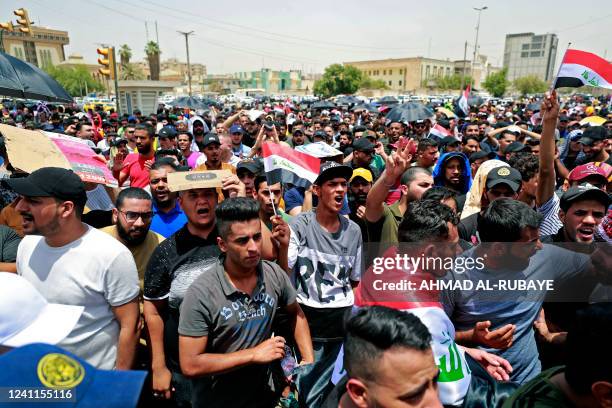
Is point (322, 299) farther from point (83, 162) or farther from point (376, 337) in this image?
point (83, 162)

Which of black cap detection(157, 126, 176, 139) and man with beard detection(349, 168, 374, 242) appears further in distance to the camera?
black cap detection(157, 126, 176, 139)

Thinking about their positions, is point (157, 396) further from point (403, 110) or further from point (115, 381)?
point (403, 110)

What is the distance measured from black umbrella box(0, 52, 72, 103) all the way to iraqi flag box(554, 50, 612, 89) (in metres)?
6.70

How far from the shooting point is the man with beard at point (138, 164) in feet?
19.0

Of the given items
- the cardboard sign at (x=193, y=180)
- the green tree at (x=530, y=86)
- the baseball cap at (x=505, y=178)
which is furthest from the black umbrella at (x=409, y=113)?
the green tree at (x=530, y=86)

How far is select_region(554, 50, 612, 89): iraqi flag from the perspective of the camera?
176 inches

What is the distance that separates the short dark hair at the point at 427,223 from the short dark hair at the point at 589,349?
34.7 inches

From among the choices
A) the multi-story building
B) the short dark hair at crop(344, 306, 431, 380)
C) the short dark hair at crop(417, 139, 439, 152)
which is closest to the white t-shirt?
the short dark hair at crop(344, 306, 431, 380)

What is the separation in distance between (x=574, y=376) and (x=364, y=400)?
2.56ft

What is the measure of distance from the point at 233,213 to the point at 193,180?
0.78 m

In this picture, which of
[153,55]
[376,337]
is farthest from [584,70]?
[153,55]

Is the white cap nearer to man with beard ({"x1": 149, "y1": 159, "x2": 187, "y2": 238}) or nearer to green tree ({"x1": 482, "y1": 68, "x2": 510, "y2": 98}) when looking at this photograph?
man with beard ({"x1": 149, "y1": 159, "x2": 187, "y2": 238})

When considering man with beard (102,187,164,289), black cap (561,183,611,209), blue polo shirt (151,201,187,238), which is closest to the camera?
black cap (561,183,611,209)

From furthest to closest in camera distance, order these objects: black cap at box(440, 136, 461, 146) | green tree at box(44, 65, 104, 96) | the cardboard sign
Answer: green tree at box(44, 65, 104, 96) → black cap at box(440, 136, 461, 146) → the cardboard sign
